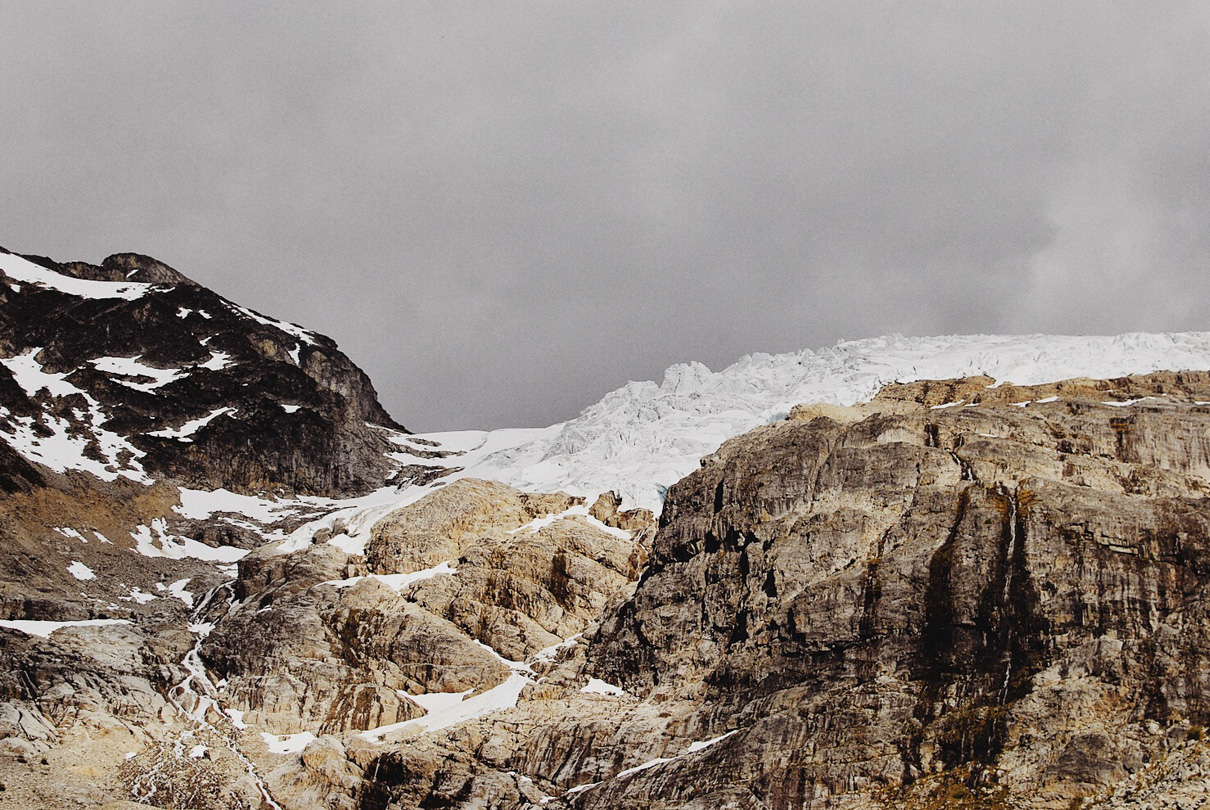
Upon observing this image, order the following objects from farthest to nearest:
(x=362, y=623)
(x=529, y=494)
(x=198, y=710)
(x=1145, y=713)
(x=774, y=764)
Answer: (x=529, y=494) < (x=362, y=623) < (x=198, y=710) < (x=774, y=764) < (x=1145, y=713)

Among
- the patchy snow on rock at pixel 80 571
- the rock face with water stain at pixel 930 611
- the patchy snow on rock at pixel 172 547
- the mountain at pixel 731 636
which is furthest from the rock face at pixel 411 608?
the patchy snow on rock at pixel 172 547

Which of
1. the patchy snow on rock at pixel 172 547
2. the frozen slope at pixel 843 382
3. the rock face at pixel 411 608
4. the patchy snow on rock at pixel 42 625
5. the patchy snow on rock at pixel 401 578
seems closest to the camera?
the rock face at pixel 411 608

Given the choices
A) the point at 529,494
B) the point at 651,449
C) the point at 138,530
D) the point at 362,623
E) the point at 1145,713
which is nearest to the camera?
the point at 1145,713

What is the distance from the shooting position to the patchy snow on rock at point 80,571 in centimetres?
15962

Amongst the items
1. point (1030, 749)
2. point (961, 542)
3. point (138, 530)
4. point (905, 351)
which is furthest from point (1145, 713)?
point (138, 530)

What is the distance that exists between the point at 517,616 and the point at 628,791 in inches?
1465

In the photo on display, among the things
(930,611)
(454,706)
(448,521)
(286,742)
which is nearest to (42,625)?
(286,742)

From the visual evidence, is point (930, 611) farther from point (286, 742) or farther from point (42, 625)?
point (42, 625)

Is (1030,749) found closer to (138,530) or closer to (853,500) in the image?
(853,500)

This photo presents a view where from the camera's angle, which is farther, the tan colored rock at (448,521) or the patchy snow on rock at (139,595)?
the patchy snow on rock at (139,595)

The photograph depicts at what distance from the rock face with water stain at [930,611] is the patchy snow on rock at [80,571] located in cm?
8522

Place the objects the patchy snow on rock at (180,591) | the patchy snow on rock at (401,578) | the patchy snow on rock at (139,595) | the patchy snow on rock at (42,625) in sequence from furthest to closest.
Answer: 1. the patchy snow on rock at (180,591)
2. the patchy snow on rock at (139,595)
3. the patchy snow on rock at (401,578)
4. the patchy snow on rock at (42,625)

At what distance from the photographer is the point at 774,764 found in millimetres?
84312

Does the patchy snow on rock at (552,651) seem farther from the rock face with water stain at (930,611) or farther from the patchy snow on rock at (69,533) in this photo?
the patchy snow on rock at (69,533)
